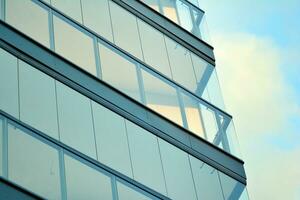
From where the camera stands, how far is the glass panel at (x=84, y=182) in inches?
502

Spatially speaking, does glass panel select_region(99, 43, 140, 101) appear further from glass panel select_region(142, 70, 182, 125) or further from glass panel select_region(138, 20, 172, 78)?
glass panel select_region(138, 20, 172, 78)

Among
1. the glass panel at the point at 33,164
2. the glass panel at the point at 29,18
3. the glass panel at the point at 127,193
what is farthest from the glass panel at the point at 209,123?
the glass panel at the point at 33,164

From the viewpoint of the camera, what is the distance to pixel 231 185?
16891mm

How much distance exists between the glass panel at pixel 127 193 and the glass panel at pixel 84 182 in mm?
234

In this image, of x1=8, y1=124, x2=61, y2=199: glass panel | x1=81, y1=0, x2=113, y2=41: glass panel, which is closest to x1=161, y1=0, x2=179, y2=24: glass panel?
x1=81, y1=0, x2=113, y2=41: glass panel

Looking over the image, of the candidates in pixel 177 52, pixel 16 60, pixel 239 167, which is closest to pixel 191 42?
pixel 177 52

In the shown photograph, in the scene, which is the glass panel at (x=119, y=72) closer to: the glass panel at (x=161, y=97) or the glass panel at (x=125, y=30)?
the glass panel at (x=161, y=97)

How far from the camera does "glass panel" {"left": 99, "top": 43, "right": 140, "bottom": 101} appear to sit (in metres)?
16.3

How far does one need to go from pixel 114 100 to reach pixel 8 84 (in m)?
2.90

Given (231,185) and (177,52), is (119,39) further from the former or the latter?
(231,185)

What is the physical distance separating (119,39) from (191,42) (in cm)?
262

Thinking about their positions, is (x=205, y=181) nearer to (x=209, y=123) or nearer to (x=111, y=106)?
(x=209, y=123)

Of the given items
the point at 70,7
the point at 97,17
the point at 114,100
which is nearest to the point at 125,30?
the point at 97,17

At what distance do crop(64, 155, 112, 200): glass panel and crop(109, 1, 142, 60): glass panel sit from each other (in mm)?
4531
